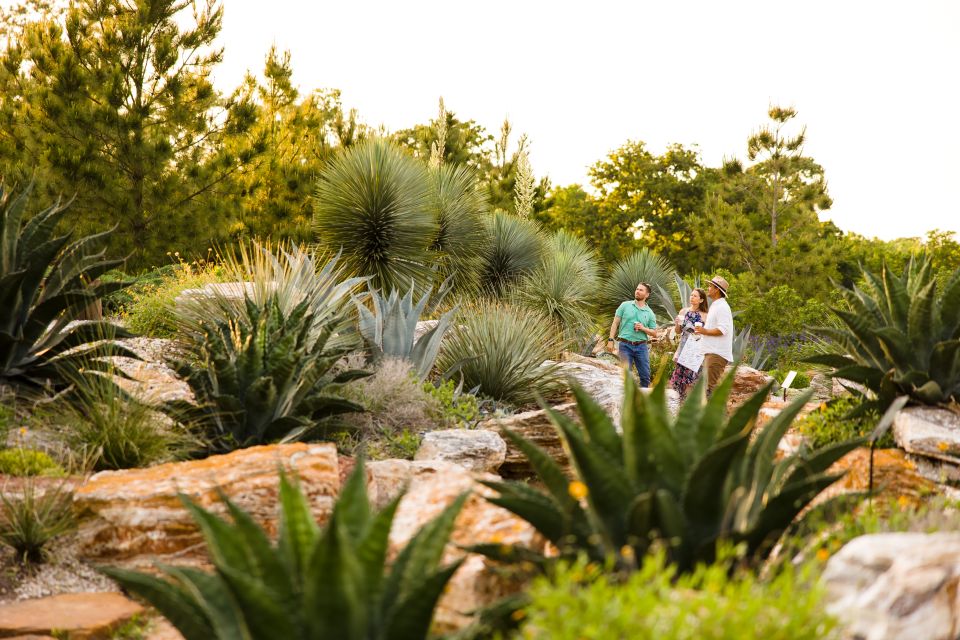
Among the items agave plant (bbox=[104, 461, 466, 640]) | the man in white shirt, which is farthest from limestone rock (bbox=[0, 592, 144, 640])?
the man in white shirt

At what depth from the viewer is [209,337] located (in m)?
6.55

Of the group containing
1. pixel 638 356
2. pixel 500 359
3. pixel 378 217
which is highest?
pixel 378 217

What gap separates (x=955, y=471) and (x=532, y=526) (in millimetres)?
3146

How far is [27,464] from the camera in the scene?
16.9ft

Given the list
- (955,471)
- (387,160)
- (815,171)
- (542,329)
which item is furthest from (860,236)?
(955,471)

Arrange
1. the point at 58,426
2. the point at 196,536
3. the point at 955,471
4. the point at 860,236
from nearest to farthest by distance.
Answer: the point at 196,536 < the point at 955,471 < the point at 58,426 < the point at 860,236

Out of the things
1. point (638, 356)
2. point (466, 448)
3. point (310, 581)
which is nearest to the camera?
point (310, 581)

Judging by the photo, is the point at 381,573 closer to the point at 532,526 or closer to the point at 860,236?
the point at 532,526

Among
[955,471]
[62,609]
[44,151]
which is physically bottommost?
[62,609]

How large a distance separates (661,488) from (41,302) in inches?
195

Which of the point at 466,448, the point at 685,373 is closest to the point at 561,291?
the point at 685,373

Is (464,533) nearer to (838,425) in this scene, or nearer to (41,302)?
(838,425)

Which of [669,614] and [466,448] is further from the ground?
[669,614]

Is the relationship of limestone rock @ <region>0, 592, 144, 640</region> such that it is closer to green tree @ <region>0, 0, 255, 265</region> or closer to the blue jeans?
the blue jeans
